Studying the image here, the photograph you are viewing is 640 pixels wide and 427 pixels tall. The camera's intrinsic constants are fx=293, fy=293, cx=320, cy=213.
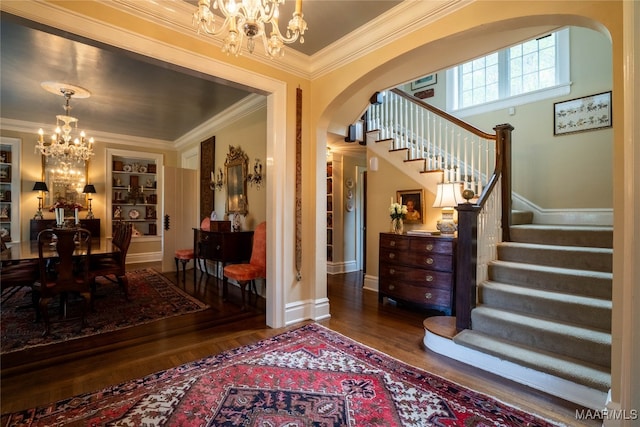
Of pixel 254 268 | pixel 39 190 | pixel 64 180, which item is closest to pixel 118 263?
pixel 254 268

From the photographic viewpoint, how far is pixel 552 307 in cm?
232

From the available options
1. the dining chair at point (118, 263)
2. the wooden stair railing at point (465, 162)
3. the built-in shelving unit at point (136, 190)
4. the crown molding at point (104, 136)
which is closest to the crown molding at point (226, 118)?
the crown molding at point (104, 136)

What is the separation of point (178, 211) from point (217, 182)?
1.22 m

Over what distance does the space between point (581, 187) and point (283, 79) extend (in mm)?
3959

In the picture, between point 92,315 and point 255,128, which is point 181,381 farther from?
point 255,128

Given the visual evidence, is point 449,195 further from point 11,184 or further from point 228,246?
point 11,184

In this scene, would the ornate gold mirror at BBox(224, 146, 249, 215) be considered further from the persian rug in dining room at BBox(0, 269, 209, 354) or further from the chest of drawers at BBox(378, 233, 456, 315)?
the chest of drawers at BBox(378, 233, 456, 315)

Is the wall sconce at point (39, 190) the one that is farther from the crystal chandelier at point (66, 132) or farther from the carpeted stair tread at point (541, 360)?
the carpeted stair tread at point (541, 360)

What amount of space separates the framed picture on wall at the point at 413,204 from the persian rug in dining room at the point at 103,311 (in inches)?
120

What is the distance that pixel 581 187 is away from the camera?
12.4 feet

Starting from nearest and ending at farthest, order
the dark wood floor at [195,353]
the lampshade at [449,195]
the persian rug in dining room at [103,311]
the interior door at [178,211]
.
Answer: the dark wood floor at [195,353] < the persian rug in dining room at [103,311] < the lampshade at [449,195] < the interior door at [178,211]

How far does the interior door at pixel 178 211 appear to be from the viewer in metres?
5.78

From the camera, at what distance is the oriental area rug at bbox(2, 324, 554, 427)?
1658 millimetres

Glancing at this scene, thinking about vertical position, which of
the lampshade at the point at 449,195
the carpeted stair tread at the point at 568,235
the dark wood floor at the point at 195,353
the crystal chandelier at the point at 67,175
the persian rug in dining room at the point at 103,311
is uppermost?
the crystal chandelier at the point at 67,175
